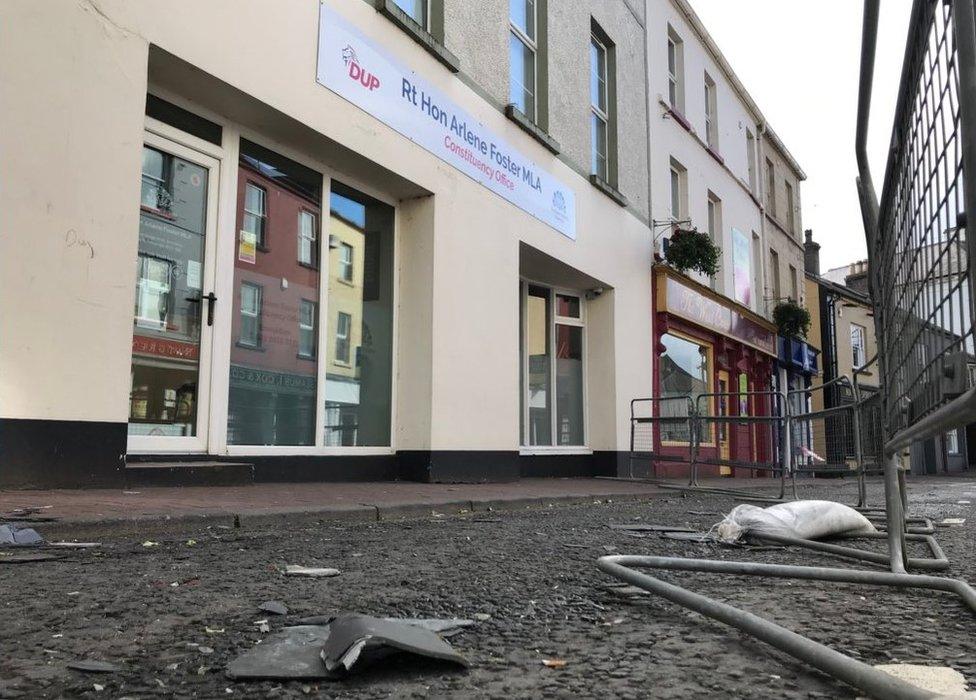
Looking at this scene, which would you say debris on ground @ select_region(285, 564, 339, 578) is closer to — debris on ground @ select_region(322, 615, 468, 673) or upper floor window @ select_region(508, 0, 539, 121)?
debris on ground @ select_region(322, 615, 468, 673)

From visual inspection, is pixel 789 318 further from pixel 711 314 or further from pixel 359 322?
pixel 359 322

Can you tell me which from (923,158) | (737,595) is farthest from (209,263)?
(923,158)

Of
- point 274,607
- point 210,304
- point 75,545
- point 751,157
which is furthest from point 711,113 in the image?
point 274,607

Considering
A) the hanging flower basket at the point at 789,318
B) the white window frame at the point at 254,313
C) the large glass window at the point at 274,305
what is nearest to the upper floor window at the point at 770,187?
the hanging flower basket at the point at 789,318

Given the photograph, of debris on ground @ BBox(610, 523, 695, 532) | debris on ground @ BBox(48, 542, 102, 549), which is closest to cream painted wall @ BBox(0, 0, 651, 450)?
debris on ground @ BBox(48, 542, 102, 549)

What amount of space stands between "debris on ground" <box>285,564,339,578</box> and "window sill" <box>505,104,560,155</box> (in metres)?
7.69

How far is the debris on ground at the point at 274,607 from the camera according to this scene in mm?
2388

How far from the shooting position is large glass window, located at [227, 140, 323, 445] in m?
6.73

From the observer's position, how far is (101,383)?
5.09 m

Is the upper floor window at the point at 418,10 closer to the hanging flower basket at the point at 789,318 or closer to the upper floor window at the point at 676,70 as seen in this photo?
the upper floor window at the point at 676,70

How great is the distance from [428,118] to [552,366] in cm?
462

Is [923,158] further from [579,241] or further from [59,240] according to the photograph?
[579,241]

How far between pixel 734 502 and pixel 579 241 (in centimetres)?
463

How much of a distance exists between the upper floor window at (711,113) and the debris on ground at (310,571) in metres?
16.6
